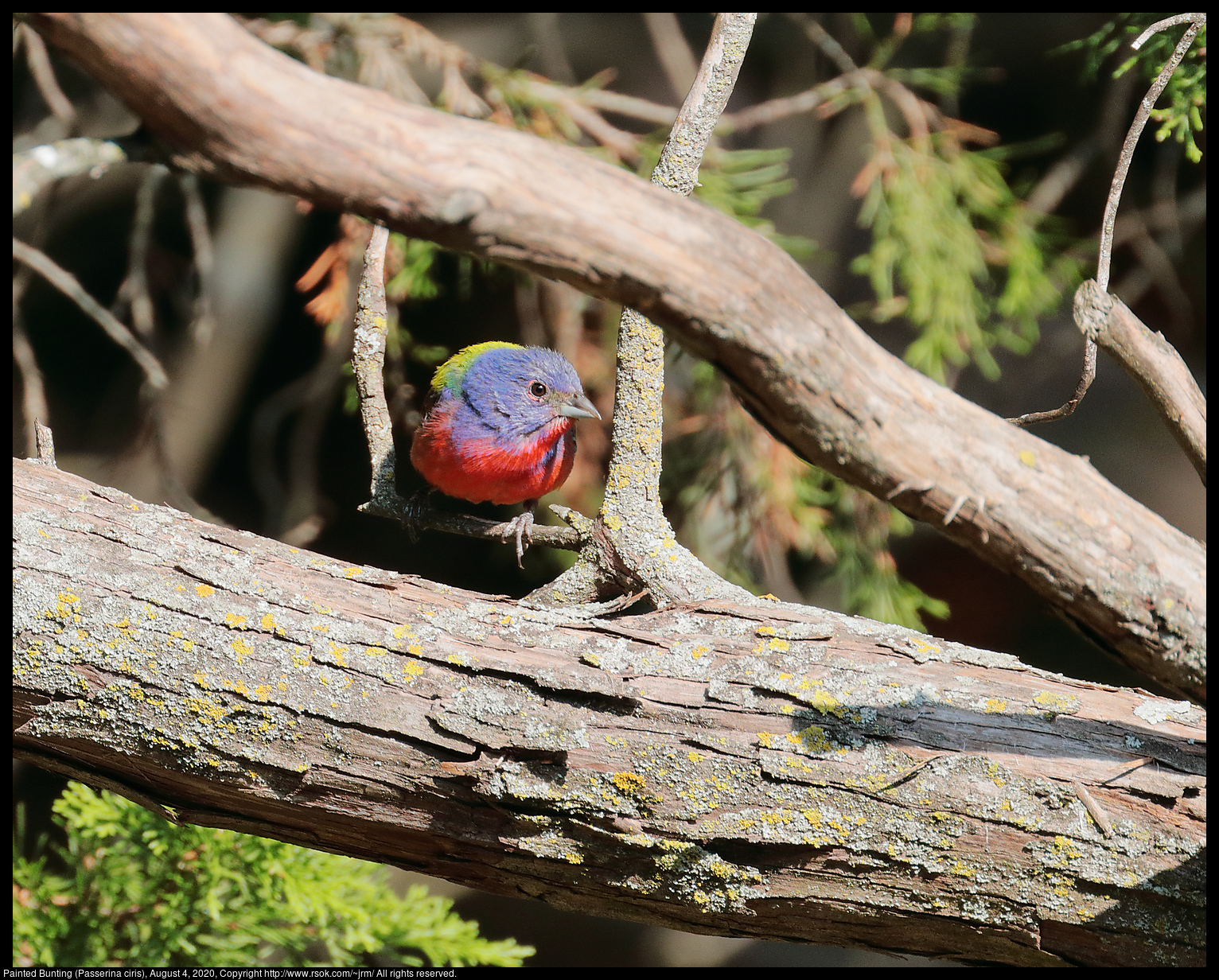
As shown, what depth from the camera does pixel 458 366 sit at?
12.3 ft

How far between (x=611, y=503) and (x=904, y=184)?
180 centimetres

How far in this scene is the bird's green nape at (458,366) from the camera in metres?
3.67

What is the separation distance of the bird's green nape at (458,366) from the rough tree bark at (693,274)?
250cm

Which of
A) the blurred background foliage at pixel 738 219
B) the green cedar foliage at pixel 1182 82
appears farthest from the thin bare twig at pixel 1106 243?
the blurred background foliage at pixel 738 219

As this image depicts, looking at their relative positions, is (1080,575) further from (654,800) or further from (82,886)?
(82,886)

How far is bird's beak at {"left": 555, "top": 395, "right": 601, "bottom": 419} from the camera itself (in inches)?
133

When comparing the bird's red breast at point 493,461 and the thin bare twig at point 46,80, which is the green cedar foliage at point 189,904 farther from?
the thin bare twig at point 46,80

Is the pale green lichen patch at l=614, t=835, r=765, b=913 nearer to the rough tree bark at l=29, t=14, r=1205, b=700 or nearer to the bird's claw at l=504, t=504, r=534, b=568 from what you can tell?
the rough tree bark at l=29, t=14, r=1205, b=700

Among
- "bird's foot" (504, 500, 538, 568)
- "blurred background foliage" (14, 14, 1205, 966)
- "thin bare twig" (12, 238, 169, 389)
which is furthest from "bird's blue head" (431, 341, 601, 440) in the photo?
"thin bare twig" (12, 238, 169, 389)

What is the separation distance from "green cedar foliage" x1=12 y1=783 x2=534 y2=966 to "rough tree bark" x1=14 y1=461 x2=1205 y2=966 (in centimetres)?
71

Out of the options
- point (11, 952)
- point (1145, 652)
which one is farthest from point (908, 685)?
point (11, 952)

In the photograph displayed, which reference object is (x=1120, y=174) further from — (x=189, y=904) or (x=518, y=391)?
(x=189, y=904)

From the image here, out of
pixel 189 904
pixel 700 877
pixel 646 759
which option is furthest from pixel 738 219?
pixel 189 904

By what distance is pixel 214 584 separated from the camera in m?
Answer: 1.89
